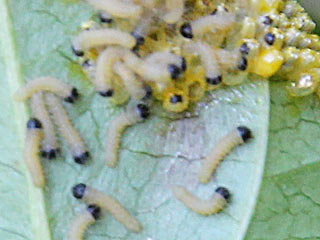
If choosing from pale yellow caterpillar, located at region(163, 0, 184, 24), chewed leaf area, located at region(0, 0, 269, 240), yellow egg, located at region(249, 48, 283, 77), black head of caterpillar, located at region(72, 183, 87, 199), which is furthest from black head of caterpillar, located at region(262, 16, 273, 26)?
black head of caterpillar, located at region(72, 183, 87, 199)

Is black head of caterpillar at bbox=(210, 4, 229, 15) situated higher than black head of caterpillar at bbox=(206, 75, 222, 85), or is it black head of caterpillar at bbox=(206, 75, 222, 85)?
black head of caterpillar at bbox=(210, 4, 229, 15)

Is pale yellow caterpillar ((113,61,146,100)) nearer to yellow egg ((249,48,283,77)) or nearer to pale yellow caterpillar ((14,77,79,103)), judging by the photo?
pale yellow caterpillar ((14,77,79,103))

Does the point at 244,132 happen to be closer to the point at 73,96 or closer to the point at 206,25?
the point at 206,25

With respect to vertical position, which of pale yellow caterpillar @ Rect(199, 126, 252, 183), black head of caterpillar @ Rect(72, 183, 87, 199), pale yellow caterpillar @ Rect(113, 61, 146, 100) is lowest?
black head of caterpillar @ Rect(72, 183, 87, 199)

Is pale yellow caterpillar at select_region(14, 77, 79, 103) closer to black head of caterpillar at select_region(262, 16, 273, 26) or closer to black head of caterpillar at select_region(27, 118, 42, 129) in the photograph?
black head of caterpillar at select_region(27, 118, 42, 129)

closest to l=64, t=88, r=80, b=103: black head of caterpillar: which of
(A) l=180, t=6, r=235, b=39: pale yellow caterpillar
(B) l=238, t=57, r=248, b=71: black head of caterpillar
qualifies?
(A) l=180, t=6, r=235, b=39: pale yellow caterpillar

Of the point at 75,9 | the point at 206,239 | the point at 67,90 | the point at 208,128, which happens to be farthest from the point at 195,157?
the point at 75,9

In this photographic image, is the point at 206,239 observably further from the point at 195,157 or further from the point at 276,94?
the point at 276,94

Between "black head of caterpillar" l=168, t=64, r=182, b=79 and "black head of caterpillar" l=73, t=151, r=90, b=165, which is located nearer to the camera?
"black head of caterpillar" l=168, t=64, r=182, b=79
